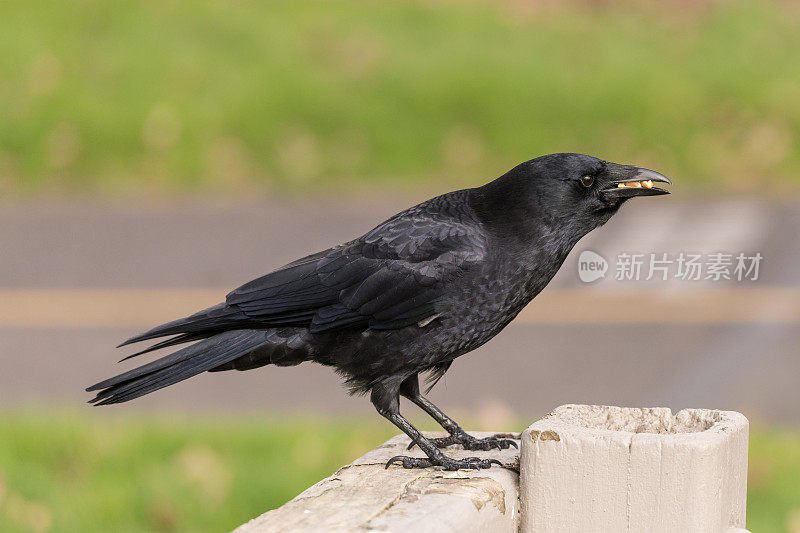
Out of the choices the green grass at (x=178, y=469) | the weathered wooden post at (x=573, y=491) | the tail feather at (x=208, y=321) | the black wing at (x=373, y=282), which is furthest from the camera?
the green grass at (x=178, y=469)

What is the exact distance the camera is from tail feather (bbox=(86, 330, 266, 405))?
10.5ft

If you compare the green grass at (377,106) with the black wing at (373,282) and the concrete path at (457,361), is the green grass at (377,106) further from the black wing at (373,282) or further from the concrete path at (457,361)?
the black wing at (373,282)

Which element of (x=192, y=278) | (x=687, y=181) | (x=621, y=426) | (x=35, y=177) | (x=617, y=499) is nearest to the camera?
(x=617, y=499)

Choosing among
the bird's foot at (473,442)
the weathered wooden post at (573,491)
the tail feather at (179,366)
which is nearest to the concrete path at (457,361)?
the bird's foot at (473,442)

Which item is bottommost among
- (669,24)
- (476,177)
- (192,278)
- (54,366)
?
(54,366)

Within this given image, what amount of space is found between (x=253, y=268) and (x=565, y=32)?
5505mm

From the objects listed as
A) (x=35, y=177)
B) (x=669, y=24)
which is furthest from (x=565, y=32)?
(x=35, y=177)

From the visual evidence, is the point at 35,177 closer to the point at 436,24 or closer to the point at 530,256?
the point at 436,24

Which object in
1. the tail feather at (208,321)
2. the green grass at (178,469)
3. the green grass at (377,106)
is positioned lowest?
the green grass at (178,469)

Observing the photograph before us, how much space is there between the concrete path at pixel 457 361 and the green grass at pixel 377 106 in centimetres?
58

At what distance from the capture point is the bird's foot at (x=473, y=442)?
3.33m

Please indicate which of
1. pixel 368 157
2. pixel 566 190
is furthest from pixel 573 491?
pixel 368 157

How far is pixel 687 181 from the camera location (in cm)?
1209

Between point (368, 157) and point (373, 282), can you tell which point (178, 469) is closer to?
point (373, 282)
